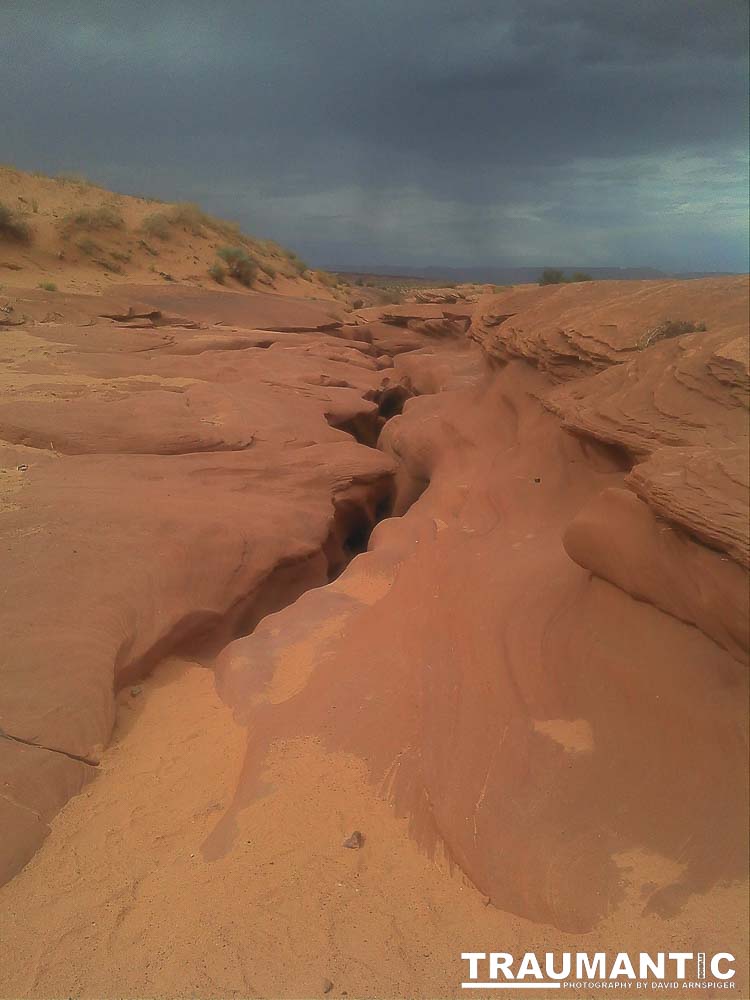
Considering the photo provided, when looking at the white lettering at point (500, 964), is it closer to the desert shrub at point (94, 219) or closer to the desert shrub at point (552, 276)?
the desert shrub at point (552, 276)

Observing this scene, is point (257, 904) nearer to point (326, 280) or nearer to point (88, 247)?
point (88, 247)

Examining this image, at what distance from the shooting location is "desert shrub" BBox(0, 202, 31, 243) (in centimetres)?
1831

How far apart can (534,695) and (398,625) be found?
47.7 inches

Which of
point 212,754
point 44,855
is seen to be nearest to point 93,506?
point 212,754

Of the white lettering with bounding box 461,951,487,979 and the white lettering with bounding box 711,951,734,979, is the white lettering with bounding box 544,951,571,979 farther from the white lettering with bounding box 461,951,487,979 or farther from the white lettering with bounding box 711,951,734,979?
Answer: the white lettering with bounding box 711,951,734,979

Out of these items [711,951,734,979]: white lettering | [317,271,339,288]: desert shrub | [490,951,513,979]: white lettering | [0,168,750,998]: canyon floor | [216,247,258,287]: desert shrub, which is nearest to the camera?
[711,951,734,979]: white lettering

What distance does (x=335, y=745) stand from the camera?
11.3ft

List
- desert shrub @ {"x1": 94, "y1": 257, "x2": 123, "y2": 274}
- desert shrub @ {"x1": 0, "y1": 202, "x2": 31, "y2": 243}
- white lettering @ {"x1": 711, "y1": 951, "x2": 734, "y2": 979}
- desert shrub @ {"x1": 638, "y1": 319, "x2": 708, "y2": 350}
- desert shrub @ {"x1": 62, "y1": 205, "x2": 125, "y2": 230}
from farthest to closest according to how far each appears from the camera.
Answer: desert shrub @ {"x1": 62, "y1": 205, "x2": 125, "y2": 230} → desert shrub @ {"x1": 94, "y1": 257, "x2": 123, "y2": 274} → desert shrub @ {"x1": 0, "y1": 202, "x2": 31, "y2": 243} → desert shrub @ {"x1": 638, "y1": 319, "x2": 708, "y2": 350} → white lettering @ {"x1": 711, "y1": 951, "x2": 734, "y2": 979}

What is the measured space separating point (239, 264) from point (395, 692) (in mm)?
22335

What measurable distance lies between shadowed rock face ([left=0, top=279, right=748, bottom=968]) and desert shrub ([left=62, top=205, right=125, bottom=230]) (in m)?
14.5

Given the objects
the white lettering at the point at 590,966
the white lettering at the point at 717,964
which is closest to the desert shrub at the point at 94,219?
the white lettering at the point at 590,966

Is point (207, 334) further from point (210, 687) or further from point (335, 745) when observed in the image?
point (335, 745)

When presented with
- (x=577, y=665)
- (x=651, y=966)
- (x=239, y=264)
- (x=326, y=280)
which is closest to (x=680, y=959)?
(x=651, y=966)

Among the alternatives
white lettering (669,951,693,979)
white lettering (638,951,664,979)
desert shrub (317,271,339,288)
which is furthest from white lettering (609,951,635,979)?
desert shrub (317,271,339,288)
